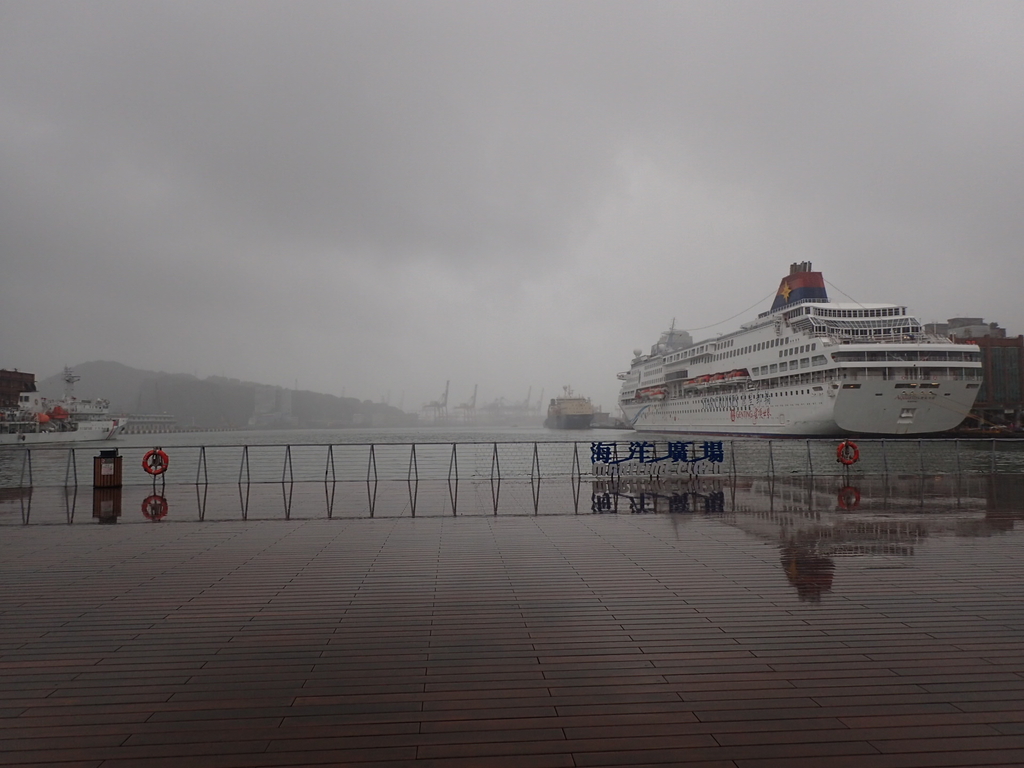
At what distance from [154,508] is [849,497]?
1100cm

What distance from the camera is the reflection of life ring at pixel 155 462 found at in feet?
40.1

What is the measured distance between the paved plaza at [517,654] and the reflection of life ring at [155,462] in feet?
18.5

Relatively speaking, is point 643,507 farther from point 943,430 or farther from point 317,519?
point 943,430

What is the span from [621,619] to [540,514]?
494 centimetres

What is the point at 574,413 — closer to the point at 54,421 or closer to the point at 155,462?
the point at 54,421

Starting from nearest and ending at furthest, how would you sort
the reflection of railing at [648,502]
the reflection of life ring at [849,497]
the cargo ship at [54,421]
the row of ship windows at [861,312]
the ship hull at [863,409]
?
the reflection of railing at [648,502], the reflection of life ring at [849,497], the ship hull at [863,409], the row of ship windows at [861,312], the cargo ship at [54,421]

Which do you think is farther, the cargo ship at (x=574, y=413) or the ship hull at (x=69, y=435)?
the cargo ship at (x=574, y=413)

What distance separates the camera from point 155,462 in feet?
40.1

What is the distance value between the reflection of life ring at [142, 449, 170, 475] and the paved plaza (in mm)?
5650

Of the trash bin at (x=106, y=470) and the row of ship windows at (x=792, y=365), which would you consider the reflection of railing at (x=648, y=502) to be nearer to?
the trash bin at (x=106, y=470)

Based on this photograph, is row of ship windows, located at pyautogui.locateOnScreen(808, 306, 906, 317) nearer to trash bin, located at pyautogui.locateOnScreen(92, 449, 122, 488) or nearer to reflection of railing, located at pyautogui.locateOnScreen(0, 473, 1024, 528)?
reflection of railing, located at pyautogui.locateOnScreen(0, 473, 1024, 528)

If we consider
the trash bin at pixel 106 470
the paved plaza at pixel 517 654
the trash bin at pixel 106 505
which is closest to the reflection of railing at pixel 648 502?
the trash bin at pixel 106 505

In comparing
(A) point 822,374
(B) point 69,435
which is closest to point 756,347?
(A) point 822,374

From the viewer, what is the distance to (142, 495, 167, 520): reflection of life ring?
919 cm
